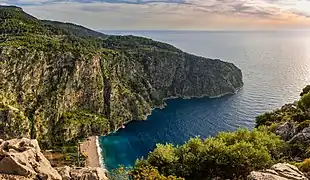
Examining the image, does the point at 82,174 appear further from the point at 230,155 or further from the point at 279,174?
the point at 230,155

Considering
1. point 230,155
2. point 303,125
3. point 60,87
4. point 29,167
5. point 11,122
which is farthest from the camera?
point 60,87

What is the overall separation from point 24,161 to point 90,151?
93059 mm

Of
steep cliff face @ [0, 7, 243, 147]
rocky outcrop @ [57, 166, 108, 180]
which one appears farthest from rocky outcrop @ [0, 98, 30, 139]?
rocky outcrop @ [57, 166, 108, 180]

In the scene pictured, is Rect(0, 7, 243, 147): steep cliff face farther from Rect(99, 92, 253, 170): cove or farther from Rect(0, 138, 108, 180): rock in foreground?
Rect(0, 138, 108, 180): rock in foreground

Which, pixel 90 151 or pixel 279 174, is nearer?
pixel 279 174

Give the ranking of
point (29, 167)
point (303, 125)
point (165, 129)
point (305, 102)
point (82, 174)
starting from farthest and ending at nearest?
point (165, 129) → point (305, 102) → point (303, 125) → point (82, 174) → point (29, 167)

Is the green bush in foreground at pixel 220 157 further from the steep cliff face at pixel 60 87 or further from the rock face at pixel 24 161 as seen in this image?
the steep cliff face at pixel 60 87

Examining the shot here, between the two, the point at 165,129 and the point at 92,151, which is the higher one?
the point at 165,129

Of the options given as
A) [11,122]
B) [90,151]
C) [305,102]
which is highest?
[305,102]

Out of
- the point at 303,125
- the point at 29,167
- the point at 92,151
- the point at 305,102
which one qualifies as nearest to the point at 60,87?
the point at 92,151

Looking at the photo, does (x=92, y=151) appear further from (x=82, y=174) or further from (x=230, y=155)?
(x=82, y=174)

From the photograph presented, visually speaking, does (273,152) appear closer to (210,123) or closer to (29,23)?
(210,123)

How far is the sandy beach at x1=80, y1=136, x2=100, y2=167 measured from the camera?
101m

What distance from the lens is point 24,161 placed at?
72.1ft
